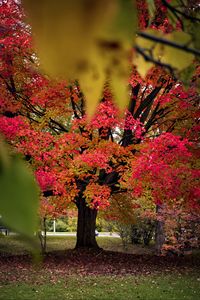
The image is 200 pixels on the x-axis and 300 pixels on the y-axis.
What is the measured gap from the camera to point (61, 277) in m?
11.4

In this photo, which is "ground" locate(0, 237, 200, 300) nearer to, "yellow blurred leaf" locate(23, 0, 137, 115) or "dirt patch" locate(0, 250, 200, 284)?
"dirt patch" locate(0, 250, 200, 284)

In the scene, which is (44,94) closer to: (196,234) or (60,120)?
(60,120)

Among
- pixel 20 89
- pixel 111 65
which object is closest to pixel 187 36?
pixel 111 65

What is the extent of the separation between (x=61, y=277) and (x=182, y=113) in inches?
262

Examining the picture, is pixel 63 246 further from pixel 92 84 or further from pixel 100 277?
pixel 92 84

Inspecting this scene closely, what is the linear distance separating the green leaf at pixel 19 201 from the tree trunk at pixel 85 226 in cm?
1750

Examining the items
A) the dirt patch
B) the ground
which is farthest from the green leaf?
the dirt patch

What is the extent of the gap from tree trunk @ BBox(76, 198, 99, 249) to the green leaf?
57.4ft

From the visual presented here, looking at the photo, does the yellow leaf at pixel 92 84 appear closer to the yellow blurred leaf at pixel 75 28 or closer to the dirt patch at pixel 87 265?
the yellow blurred leaf at pixel 75 28

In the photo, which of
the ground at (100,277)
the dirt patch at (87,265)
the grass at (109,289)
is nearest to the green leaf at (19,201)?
the ground at (100,277)

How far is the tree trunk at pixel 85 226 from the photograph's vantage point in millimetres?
17594

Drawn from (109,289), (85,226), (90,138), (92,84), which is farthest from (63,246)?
(92,84)

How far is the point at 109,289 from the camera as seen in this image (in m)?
9.94

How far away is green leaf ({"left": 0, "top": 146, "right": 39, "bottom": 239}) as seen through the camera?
0.90 feet
